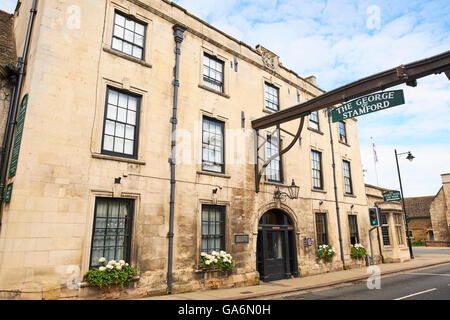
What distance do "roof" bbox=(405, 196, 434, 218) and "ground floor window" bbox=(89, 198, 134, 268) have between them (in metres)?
51.2

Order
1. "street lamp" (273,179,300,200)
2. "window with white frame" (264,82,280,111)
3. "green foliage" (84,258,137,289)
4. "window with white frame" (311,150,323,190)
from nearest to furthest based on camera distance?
"green foliage" (84,258,137,289)
"street lamp" (273,179,300,200)
"window with white frame" (264,82,280,111)
"window with white frame" (311,150,323,190)

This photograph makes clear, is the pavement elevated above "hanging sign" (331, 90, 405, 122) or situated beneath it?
situated beneath

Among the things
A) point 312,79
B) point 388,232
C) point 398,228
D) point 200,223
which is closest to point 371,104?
point 200,223

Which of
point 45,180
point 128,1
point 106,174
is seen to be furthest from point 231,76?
point 45,180

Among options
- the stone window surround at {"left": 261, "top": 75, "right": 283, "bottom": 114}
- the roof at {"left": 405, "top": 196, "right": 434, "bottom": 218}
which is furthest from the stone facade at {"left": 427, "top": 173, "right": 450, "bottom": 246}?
the stone window surround at {"left": 261, "top": 75, "right": 283, "bottom": 114}

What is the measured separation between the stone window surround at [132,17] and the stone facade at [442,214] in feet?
154

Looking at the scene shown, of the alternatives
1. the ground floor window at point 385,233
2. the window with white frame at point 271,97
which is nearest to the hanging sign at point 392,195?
the ground floor window at point 385,233

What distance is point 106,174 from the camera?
9148 millimetres

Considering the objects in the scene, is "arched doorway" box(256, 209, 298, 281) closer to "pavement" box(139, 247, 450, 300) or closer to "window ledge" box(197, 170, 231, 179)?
"pavement" box(139, 247, 450, 300)

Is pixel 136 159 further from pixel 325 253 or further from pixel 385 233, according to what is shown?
pixel 385 233

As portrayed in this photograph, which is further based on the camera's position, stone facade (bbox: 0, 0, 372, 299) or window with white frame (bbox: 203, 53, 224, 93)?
window with white frame (bbox: 203, 53, 224, 93)

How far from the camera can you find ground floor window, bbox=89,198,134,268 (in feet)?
28.6

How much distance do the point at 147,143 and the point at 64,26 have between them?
4.40 metres

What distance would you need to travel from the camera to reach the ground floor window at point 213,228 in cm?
1134
